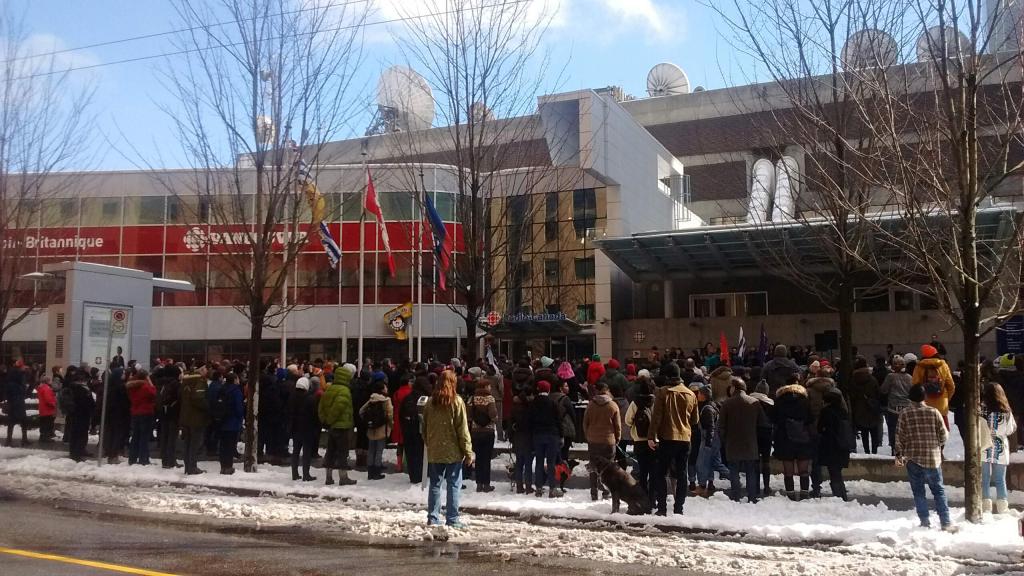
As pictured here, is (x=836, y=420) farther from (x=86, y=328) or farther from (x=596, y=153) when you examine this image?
(x=596, y=153)

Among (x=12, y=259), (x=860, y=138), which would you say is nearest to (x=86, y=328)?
(x=12, y=259)

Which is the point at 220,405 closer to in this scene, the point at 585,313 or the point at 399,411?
the point at 399,411

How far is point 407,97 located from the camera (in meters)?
28.5

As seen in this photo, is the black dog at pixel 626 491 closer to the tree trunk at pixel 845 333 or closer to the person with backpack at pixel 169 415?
the tree trunk at pixel 845 333

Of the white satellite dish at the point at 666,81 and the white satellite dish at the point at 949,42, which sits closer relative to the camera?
the white satellite dish at the point at 949,42

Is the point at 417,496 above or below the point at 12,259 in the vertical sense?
below

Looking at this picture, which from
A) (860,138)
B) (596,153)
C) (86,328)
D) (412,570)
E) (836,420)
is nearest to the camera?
(412,570)

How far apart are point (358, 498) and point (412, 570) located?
4.34 m

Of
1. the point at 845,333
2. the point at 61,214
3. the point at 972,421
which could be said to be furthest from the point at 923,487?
the point at 61,214

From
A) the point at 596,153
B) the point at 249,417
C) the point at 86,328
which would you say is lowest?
the point at 249,417

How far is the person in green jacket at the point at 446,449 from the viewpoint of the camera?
364 inches

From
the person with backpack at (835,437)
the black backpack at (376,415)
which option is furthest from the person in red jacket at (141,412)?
the person with backpack at (835,437)

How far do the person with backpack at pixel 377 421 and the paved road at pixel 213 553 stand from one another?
3.14 meters

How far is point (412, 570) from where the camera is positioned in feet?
23.7
